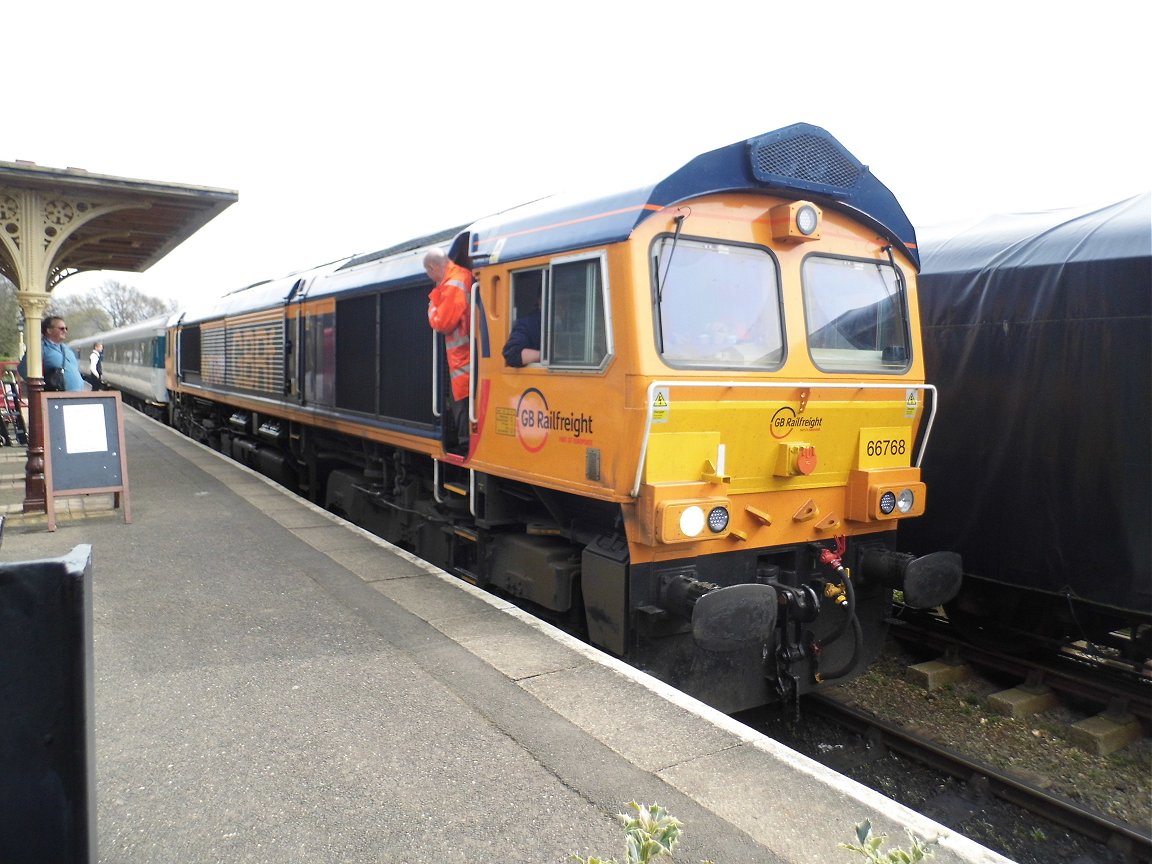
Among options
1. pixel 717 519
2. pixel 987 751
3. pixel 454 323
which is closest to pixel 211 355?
pixel 454 323

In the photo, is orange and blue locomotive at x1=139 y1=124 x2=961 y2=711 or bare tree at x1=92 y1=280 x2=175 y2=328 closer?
orange and blue locomotive at x1=139 y1=124 x2=961 y2=711

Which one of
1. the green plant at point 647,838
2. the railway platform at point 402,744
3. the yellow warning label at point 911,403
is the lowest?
the railway platform at point 402,744

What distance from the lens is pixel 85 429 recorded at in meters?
7.98

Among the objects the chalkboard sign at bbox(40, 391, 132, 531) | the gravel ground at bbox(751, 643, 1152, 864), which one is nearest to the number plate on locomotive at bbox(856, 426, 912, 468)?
the gravel ground at bbox(751, 643, 1152, 864)

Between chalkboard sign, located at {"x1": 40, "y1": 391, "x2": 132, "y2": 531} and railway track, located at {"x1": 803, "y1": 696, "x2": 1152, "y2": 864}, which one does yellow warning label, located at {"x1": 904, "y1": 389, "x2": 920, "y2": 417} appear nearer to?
railway track, located at {"x1": 803, "y1": 696, "x2": 1152, "y2": 864}

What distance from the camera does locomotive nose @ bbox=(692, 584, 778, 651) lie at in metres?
4.30

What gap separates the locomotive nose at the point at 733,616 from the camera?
14.1ft

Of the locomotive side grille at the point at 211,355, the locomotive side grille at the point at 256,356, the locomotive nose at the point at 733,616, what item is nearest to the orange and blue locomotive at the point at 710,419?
the locomotive nose at the point at 733,616

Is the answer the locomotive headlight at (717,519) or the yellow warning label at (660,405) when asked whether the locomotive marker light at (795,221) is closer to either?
the yellow warning label at (660,405)

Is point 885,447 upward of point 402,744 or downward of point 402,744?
upward

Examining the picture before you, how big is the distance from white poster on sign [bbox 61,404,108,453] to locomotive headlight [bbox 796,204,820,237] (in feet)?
21.7

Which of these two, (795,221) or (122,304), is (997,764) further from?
(122,304)

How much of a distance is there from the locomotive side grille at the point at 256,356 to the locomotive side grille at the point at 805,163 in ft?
24.2

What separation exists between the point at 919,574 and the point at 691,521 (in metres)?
1.71
